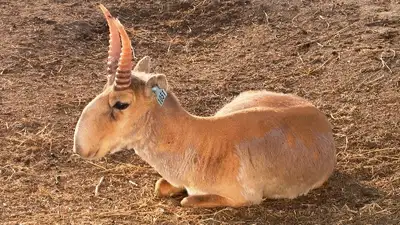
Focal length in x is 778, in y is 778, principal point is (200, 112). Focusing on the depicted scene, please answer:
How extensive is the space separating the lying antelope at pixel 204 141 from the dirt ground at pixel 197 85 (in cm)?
19

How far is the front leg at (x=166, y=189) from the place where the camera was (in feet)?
24.8

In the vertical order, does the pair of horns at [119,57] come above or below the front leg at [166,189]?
above

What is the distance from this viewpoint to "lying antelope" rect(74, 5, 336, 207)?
6.78 meters

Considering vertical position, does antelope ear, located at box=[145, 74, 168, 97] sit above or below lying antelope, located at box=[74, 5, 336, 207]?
above

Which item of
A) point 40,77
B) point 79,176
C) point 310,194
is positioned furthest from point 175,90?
point 310,194

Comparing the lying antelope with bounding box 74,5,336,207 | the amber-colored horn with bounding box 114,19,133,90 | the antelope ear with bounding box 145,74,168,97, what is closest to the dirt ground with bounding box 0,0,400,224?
the lying antelope with bounding box 74,5,336,207

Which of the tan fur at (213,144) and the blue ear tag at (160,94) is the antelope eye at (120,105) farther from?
the blue ear tag at (160,94)

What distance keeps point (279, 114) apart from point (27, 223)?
2560mm

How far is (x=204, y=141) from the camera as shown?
719cm

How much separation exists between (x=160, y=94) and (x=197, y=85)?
3730mm

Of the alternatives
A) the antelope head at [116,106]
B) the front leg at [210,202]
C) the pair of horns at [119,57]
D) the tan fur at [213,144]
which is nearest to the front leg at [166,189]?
the tan fur at [213,144]

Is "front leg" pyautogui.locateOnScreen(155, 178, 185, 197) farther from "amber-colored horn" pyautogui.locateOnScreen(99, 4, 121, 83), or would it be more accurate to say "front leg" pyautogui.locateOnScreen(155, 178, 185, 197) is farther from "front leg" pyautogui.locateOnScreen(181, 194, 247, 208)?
"amber-colored horn" pyautogui.locateOnScreen(99, 4, 121, 83)

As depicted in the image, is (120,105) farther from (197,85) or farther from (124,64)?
(197,85)

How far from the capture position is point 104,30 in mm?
12469
